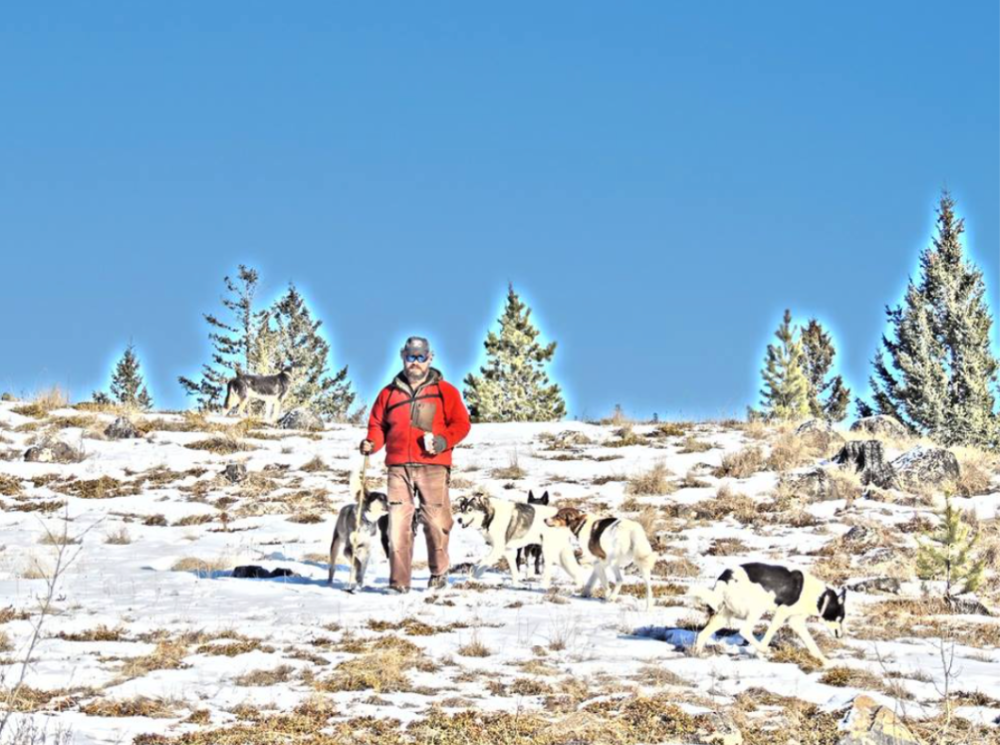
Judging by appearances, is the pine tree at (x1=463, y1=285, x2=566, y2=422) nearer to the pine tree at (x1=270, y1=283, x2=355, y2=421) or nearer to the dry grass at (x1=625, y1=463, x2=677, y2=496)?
the pine tree at (x1=270, y1=283, x2=355, y2=421)

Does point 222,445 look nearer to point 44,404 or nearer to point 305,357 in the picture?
point 44,404

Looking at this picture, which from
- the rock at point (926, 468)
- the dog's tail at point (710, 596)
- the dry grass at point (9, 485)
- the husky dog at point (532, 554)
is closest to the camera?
the dog's tail at point (710, 596)

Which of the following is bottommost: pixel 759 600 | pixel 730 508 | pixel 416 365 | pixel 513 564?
pixel 759 600

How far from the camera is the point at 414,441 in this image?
11633mm

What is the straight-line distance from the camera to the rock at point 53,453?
67.1ft

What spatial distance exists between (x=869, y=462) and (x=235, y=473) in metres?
10.9

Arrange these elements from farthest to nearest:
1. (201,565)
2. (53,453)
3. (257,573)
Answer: (53,453), (201,565), (257,573)

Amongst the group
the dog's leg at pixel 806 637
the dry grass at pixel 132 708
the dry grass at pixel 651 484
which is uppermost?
the dry grass at pixel 651 484

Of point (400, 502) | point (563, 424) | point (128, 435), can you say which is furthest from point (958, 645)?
point (128, 435)

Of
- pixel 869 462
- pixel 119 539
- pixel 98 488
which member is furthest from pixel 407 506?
pixel 869 462

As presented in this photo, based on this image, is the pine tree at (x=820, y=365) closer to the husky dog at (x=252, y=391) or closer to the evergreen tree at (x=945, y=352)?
the evergreen tree at (x=945, y=352)

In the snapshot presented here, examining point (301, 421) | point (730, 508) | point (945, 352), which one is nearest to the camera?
point (730, 508)

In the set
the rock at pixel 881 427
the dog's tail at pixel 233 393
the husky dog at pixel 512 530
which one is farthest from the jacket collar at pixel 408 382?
the dog's tail at pixel 233 393

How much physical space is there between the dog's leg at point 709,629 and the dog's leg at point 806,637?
1.83 feet
